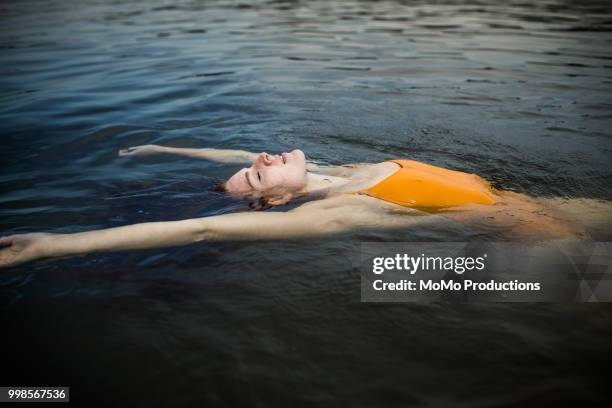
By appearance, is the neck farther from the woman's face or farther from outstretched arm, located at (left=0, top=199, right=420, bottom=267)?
outstretched arm, located at (left=0, top=199, right=420, bottom=267)

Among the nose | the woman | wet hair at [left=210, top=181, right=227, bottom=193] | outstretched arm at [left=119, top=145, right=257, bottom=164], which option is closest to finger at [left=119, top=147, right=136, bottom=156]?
outstretched arm at [left=119, top=145, right=257, bottom=164]

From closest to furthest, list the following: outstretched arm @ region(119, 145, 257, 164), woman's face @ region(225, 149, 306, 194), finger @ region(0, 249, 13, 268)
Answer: finger @ region(0, 249, 13, 268) < woman's face @ region(225, 149, 306, 194) < outstretched arm @ region(119, 145, 257, 164)

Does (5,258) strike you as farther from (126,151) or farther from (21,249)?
(126,151)

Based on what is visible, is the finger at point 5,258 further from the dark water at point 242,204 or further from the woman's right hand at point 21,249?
the dark water at point 242,204

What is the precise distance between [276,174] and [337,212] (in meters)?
0.68

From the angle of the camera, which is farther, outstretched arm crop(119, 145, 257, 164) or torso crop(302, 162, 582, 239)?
outstretched arm crop(119, 145, 257, 164)

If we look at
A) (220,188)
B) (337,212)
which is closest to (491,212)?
(337,212)

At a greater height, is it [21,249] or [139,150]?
[139,150]

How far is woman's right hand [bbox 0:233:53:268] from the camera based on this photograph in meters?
2.73

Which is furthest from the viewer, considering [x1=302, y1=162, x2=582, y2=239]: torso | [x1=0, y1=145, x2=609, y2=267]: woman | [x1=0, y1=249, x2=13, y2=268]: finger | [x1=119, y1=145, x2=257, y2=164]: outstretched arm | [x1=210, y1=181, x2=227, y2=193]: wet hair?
[x1=119, y1=145, x2=257, y2=164]: outstretched arm

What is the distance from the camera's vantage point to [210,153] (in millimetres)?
5258

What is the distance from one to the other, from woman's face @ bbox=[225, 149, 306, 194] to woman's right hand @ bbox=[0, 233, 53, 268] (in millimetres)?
1690

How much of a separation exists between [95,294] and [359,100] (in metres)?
5.99

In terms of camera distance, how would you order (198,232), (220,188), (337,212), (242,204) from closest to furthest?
(198,232)
(337,212)
(242,204)
(220,188)
